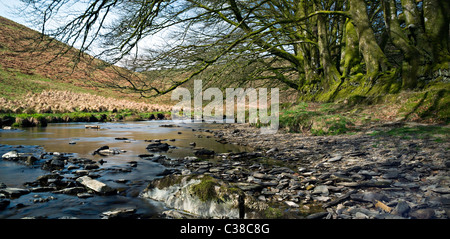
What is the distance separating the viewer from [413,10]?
8070mm

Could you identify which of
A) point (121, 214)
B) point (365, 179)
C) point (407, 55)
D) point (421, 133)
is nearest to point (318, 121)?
point (421, 133)

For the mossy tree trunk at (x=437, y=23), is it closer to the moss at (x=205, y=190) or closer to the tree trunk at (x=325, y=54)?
the tree trunk at (x=325, y=54)

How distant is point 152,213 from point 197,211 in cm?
53

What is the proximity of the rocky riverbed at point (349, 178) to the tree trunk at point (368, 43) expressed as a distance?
14.4ft

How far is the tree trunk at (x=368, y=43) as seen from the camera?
8547 millimetres

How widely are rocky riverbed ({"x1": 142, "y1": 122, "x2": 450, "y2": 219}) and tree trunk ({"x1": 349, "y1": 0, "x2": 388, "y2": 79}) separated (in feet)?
14.4

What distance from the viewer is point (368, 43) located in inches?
343

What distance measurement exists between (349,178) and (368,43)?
296 inches

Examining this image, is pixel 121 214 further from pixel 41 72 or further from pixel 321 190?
pixel 41 72

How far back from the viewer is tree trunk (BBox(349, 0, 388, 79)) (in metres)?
8.55

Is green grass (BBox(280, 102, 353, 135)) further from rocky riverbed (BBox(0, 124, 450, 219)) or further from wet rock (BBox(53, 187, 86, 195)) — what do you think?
wet rock (BBox(53, 187, 86, 195))

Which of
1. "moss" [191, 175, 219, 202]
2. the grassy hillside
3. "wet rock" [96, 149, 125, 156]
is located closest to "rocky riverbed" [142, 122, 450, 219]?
"moss" [191, 175, 219, 202]

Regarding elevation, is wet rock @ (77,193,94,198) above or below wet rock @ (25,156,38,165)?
below
